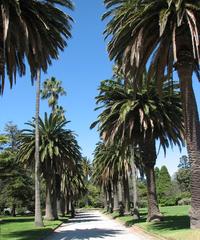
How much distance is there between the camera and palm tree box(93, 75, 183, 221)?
29078mm

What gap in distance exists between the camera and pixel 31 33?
18453 millimetres

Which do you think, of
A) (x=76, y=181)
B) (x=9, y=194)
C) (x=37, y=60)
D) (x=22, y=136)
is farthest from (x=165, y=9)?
(x=76, y=181)

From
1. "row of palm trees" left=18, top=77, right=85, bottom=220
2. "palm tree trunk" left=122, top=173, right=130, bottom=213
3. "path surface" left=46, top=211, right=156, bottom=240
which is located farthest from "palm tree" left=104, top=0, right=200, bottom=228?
"palm tree trunk" left=122, top=173, right=130, bottom=213

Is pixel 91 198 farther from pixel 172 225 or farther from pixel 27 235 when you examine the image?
pixel 172 225

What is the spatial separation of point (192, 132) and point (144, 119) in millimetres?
8863

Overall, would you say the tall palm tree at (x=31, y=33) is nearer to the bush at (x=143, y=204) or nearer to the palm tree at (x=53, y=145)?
the palm tree at (x=53, y=145)

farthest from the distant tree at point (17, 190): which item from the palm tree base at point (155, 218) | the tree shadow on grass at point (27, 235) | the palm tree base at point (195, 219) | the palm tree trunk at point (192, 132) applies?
the palm tree base at point (195, 219)

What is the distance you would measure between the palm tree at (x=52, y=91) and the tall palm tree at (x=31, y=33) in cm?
4718

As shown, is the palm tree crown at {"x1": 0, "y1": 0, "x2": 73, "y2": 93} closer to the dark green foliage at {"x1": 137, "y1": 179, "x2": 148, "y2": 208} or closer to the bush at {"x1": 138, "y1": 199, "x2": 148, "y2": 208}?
the dark green foliage at {"x1": 137, "y1": 179, "x2": 148, "y2": 208}

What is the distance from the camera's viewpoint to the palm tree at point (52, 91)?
67.9 m

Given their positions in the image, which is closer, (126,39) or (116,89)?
(126,39)

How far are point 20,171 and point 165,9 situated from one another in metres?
49.1

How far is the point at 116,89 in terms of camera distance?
30.5m

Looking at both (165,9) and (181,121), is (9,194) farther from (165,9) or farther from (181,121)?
(165,9)
